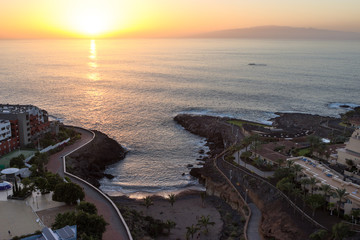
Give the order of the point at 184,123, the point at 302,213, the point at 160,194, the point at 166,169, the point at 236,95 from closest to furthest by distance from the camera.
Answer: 1. the point at 302,213
2. the point at 160,194
3. the point at 166,169
4. the point at 184,123
5. the point at 236,95

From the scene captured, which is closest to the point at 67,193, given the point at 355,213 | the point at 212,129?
the point at 355,213

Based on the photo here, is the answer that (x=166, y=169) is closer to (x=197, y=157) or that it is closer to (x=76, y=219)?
(x=197, y=157)

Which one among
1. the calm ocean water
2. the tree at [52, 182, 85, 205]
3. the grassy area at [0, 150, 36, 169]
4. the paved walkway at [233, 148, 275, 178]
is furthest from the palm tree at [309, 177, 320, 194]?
the grassy area at [0, 150, 36, 169]

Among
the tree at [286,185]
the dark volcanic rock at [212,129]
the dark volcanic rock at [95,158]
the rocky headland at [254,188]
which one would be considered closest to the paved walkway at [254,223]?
the rocky headland at [254,188]

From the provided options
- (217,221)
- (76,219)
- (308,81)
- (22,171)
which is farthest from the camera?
(308,81)

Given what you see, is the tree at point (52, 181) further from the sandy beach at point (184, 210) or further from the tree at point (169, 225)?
the tree at point (169, 225)

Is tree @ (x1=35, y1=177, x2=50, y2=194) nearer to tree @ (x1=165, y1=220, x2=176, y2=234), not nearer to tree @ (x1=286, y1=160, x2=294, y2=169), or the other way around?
tree @ (x1=165, y1=220, x2=176, y2=234)

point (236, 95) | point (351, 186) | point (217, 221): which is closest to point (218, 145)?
point (217, 221)
